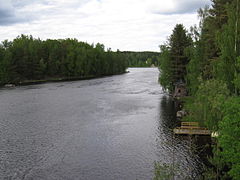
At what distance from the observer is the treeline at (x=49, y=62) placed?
120 metres

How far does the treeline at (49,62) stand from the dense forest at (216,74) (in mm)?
73546

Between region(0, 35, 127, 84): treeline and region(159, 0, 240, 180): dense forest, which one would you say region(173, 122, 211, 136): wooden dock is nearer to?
region(159, 0, 240, 180): dense forest

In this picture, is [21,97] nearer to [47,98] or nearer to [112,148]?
[47,98]

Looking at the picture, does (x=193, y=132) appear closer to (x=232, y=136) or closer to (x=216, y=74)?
(x=216, y=74)

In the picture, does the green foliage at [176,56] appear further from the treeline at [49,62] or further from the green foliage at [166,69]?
the treeline at [49,62]

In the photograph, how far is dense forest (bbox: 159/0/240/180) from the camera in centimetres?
2111

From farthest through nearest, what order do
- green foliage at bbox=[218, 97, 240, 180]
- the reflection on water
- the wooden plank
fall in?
the wooden plank < the reflection on water < green foliage at bbox=[218, 97, 240, 180]

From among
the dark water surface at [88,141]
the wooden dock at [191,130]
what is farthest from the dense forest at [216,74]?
the dark water surface at [88,141]

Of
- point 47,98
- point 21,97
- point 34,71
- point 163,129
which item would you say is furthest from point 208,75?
point 34,71

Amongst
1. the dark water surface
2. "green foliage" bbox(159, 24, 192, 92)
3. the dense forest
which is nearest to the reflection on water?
the dark water surface

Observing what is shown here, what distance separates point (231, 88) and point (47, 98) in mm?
53996

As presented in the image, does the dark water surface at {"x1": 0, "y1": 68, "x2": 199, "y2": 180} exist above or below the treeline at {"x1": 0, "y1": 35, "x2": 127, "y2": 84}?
below

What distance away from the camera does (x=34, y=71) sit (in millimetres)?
127188

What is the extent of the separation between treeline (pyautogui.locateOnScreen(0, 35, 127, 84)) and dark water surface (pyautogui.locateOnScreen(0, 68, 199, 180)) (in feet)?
195
